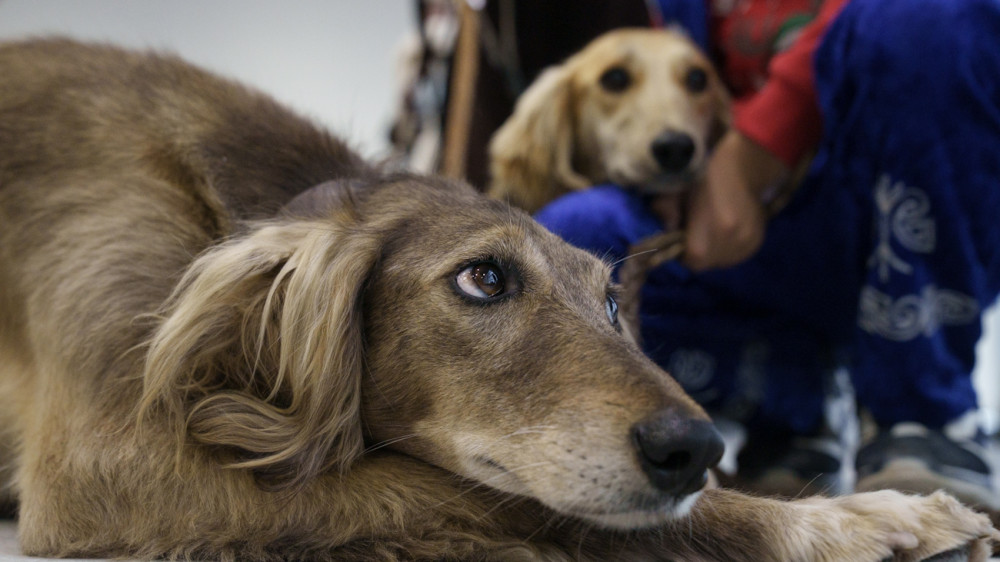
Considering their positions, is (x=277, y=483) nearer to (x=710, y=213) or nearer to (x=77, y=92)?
(x=77, y=92)

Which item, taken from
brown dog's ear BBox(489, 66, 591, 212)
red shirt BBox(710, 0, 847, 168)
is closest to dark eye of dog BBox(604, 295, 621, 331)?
red shirt BBox(710, 0, 847, 168)

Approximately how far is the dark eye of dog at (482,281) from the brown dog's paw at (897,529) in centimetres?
60

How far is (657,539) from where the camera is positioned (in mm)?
1258

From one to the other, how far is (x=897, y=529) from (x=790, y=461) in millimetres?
1315

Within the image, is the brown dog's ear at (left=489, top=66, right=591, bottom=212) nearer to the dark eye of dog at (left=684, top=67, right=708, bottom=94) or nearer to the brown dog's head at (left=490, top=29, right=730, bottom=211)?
the brown dog's head at (left=490, top=29, right=730, bottom=211)

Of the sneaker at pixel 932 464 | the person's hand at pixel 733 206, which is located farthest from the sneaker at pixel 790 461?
the person's hand at pixel 733 206

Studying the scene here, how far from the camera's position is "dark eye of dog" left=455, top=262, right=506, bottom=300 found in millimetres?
1374

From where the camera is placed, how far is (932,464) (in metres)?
1.81

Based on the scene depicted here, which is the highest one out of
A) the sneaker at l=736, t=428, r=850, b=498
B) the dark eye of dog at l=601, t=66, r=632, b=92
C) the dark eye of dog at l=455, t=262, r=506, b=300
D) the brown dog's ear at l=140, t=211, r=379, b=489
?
the dark eye of dog at l=601, t=66, r=632, b=92

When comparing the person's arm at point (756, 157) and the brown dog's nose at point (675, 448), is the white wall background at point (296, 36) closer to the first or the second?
the person's arm at point (756, 157)

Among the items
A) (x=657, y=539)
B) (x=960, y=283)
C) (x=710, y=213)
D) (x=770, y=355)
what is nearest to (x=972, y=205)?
(x=960, y=283)

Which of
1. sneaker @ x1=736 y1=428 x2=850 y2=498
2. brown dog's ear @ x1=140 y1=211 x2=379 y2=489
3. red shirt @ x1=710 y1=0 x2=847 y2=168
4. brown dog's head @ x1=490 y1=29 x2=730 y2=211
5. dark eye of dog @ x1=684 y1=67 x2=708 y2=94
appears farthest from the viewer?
dark eye of dog @ x1=684 y1=67 x2=708 y2=94

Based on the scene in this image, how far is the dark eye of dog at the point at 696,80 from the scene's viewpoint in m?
2.84

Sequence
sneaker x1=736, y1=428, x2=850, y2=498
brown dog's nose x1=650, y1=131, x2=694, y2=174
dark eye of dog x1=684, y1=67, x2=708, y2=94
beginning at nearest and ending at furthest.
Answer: sneaker x1=736, y1=428, x2=850, y2=498 → brown dog's nose x1=650, y1=131, x2=694, y2=174 → dark eye of dog x1=684, y1=67, x2=708, y2=94
